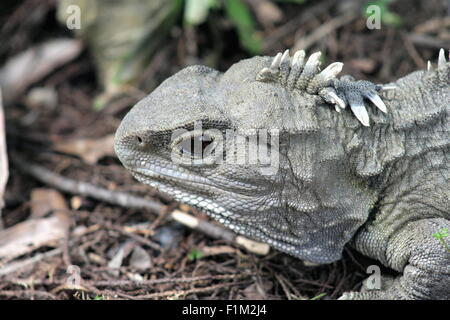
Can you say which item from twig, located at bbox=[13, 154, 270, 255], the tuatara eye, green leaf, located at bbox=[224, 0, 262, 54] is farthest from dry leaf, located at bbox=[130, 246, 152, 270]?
green leaf, located at bbox=[224, 0, 262, 54]

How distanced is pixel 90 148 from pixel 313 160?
144 inches

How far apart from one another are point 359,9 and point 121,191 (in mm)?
4446

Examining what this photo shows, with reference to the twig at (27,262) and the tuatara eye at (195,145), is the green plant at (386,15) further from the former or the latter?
the twig at (27,262)

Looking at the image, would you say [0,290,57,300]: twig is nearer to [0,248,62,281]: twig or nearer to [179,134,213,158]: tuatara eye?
[0,248,62,281]: twig

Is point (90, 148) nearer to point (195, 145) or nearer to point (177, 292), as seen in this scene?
point (177, 292)

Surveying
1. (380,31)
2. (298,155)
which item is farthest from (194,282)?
(380,31)

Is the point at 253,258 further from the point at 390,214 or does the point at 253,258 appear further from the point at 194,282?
the point at 390,214

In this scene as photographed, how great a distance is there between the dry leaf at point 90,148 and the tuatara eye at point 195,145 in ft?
8.79

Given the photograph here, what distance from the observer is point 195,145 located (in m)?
4.32

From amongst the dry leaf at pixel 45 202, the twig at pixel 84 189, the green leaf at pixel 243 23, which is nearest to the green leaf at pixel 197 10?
the green leaf at pixel 243 23

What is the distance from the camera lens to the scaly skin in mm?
4289

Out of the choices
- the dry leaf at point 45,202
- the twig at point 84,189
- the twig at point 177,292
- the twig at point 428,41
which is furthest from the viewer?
the twig at point 428,41

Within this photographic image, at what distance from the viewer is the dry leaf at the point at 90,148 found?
6836 mm
